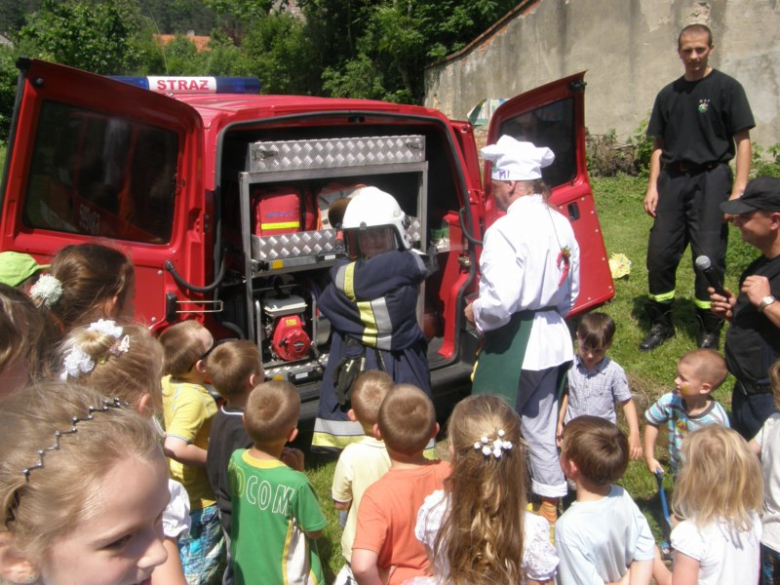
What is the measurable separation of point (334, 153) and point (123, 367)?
2.32 m

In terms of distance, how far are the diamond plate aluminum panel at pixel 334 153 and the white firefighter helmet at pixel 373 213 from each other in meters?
0.70

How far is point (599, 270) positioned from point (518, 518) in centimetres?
300

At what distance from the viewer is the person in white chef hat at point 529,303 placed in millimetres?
3340

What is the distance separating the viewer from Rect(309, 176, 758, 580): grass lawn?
391 centimetres

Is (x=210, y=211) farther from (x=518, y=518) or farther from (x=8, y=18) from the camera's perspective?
(x=8, y=18)

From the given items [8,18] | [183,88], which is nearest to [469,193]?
[183,88]

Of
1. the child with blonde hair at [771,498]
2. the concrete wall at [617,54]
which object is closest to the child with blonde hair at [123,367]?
the child with blonde hair at [771,498]

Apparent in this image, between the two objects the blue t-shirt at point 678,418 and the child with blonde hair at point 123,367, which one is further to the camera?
the blue t-shirt at point 678,418

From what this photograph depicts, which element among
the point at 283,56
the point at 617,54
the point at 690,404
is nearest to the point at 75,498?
the point at 690,404

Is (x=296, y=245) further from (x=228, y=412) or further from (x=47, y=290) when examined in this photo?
(x=47, y=290)

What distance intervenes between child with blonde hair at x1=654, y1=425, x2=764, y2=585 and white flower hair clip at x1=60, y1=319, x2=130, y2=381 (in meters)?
1.93

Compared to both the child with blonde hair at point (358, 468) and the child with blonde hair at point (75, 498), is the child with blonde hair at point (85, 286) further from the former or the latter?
the child with blonde hair at point (75, 498)

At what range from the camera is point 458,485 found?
2250 millimetres

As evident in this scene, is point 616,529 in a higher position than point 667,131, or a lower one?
lower
